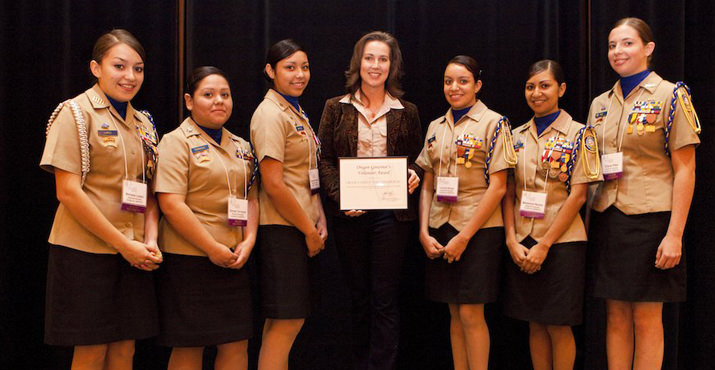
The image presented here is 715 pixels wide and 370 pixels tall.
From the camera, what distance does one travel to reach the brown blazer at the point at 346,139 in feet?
9.48

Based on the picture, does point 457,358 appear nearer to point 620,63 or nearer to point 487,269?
point 487,269

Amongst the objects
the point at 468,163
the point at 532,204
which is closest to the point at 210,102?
the point at 468,163

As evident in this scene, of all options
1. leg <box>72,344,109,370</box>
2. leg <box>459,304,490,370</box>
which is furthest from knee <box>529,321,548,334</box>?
leg <box>72,344,109,370</box>

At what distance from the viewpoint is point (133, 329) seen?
93.6 inches

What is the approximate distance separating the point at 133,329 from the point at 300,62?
146cm

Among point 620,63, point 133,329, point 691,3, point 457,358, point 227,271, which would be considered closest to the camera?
point 133,329

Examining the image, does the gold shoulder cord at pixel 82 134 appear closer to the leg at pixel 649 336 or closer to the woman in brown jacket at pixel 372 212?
the woman in brown jacket at pixel 372 212

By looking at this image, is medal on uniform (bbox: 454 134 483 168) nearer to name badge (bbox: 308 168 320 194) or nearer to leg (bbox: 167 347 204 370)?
name badge (bbox: 308 168 320 194)

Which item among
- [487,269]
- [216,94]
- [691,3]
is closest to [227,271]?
[216,94]

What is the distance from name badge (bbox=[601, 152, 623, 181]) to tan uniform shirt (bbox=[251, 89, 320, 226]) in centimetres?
146

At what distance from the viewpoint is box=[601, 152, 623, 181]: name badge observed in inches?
106

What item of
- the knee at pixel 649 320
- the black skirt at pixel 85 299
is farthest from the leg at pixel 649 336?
the black skirt at pixel 85 299

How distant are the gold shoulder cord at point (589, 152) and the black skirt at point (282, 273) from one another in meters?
1.44

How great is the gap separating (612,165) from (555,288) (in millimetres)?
671
